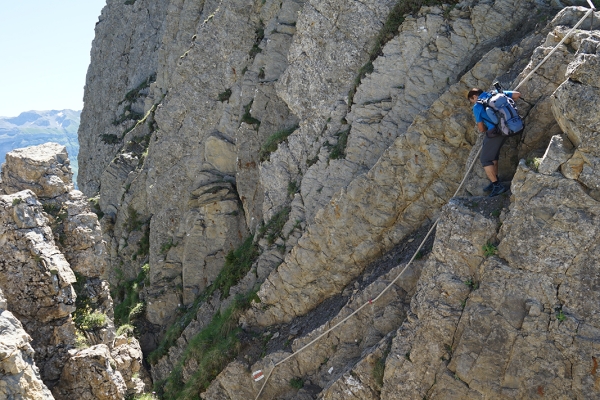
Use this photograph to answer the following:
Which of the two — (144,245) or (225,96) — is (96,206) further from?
(225,96)

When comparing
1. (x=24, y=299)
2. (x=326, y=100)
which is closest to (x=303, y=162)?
(x=326, y=100)

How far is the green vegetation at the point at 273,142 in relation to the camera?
21.5 metres

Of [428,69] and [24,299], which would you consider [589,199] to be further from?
[24,299]

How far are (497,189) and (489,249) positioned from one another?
1.67 metres

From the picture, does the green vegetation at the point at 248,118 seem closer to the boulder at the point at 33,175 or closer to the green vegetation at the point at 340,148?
the green vegetation at the point at 340,148

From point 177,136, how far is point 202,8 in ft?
32.2

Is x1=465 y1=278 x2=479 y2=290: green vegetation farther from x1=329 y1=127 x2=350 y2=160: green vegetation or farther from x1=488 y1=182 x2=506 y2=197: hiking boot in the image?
x1=329 y1=127 x2=350 y2=160: green vegetation

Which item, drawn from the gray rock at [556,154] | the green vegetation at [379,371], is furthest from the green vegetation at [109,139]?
the gray rock at [556,154]

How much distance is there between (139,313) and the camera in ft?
88.4

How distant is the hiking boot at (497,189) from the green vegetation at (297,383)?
309 inches

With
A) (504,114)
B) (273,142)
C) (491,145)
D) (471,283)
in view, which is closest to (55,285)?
(273,142)

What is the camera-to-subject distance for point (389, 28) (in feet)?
60.6

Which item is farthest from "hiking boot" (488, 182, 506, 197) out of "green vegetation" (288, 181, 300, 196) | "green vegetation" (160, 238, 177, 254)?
"green vegetation" (160, 238, 177, 254)

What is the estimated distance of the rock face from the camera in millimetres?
14219
